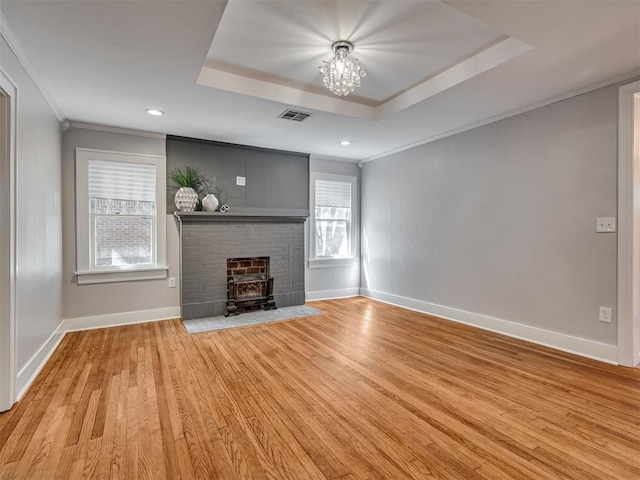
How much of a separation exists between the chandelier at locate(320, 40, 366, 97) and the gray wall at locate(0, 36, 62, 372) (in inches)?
84.6

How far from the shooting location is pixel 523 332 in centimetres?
334

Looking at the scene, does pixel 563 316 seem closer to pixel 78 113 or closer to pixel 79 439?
pixel 79 439

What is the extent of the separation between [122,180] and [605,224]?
202 inches

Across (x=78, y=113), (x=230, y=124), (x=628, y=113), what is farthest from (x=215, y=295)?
(x=628, y=113)

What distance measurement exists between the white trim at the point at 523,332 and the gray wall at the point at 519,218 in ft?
0.20

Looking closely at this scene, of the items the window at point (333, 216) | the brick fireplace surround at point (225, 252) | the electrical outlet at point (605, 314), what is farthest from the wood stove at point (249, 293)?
the electrical outlet at point (605, 314)

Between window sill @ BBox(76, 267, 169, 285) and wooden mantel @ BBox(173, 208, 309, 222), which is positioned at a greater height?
wooden mantel @ BBox(173, 208, 309, 222)

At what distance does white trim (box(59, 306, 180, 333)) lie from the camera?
12.2 feet

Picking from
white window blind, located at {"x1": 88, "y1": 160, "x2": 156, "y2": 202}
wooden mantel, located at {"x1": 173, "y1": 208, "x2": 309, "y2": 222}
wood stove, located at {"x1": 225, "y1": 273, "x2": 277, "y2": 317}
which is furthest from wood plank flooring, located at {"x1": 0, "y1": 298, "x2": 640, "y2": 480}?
white window blind, located at {"x1": 88, "y1": 160, "x2": 156, "y2": 202}

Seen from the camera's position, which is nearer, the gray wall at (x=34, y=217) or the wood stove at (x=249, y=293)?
the gray wall at (x=34, y=217)

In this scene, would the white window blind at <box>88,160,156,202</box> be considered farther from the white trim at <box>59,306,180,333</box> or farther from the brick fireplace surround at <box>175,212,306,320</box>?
the white trim at <box>59,306,180,333</box>

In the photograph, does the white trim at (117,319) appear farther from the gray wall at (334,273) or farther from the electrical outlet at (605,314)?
the electrical outlet at (605,314)

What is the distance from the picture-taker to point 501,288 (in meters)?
3.57

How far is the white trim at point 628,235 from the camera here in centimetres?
262
